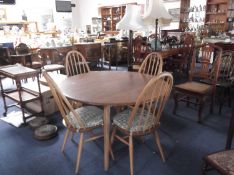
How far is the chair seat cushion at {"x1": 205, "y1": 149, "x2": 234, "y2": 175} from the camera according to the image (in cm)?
120

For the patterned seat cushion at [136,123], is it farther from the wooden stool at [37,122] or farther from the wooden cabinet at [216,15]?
the wooden cabinet at [216,15]

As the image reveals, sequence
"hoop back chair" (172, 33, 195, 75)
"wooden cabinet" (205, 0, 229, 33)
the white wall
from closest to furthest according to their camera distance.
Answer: "hoop back chair" (172, 33, 195, 75) → "wooden cabinet" (205, 0, 229, 33) → the white wall

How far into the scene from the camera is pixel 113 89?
1.86 metres

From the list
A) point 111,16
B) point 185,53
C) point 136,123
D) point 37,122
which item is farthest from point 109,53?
point 111,16

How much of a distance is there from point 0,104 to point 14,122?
2.97ft

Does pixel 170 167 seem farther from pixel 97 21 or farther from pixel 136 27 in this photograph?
pixel 97 21

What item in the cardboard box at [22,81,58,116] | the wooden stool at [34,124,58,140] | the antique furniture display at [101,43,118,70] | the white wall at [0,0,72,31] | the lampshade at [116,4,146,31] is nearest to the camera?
the wooden stool at [34,124,58,140]

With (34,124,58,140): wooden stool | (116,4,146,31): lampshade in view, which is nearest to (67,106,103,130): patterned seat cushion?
(34,124,58,140): wooden stool

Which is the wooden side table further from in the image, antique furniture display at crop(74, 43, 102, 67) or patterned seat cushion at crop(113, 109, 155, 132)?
antique furniture display at crop(74, 43, 102, 67)

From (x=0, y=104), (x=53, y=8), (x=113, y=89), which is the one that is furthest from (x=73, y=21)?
(x=113, y=89)

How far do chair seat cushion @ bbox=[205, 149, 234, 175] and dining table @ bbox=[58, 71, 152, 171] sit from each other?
2.14 ft

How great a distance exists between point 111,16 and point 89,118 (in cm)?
822

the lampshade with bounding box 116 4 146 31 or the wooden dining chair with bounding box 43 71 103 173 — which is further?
the lampshade with bounding box 116 4 146 31

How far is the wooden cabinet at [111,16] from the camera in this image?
904 cm
